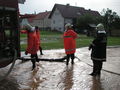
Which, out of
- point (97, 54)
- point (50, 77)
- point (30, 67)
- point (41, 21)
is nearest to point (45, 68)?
point (30, 67)

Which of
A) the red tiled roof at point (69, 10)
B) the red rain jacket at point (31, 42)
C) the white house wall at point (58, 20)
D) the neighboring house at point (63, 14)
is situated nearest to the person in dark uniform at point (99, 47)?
the red rain jacket at point (31, 42)

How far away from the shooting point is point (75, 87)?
7.32m

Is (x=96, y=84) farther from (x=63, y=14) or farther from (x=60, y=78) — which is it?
(x=63, y=14)

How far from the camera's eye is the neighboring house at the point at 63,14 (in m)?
74.2

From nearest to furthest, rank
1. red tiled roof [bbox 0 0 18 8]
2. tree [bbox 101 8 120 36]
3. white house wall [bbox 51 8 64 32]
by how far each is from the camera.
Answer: red tiled roof [bbox 0 0 18 8] < tree [bbox 101 8 120 36] < white house wall [bbox 51 8 64 32]

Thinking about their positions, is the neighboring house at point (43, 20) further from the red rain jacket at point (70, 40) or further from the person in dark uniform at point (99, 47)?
the person in dark uniform at point (99, 47)

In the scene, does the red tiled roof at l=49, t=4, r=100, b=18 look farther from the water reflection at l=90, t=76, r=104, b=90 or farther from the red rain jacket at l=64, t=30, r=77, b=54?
the water reflection at l=90, t=76, r=104, b=90

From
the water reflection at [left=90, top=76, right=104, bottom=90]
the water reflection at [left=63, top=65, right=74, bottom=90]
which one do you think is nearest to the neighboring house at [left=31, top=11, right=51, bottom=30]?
the water reflection at [left=63, top=65, right=74, bottom=90]

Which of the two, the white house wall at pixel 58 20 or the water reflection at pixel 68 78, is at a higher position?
the white house wall at pixel 58 20

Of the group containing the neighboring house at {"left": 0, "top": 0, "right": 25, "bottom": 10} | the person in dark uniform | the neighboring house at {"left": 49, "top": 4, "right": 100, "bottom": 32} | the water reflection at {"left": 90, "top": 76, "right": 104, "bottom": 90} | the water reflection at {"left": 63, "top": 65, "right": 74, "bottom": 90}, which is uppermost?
the neighboring house at {"left": 49, "top": 4, "right": 100, "bottom": 32}

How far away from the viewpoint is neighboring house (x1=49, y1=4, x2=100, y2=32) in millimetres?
74181

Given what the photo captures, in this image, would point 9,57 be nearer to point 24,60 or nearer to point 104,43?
point 104,43

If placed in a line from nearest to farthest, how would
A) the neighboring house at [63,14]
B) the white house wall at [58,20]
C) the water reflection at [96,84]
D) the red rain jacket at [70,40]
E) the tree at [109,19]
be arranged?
the water reflection at [96,84], the red rain jacket at [70,40], the tree at [109,19], the neighboring house at [63,14], the white house wall at [58,20]

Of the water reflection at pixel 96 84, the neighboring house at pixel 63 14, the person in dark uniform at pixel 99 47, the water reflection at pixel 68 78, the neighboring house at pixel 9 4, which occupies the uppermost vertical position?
the neighboring house at pixel 63 14
